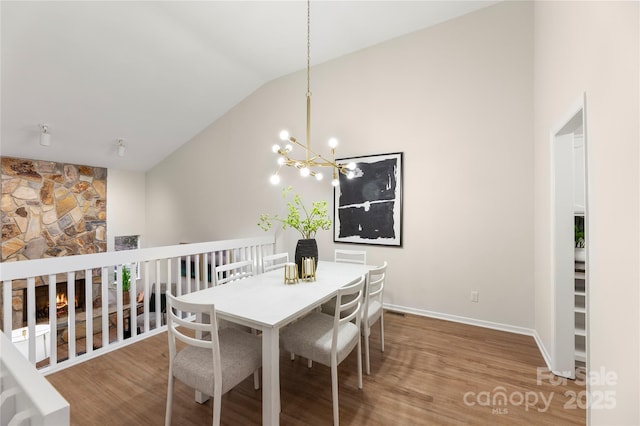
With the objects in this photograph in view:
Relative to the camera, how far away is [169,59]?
3.69 m

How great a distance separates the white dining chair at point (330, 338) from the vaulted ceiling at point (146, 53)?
3.06m

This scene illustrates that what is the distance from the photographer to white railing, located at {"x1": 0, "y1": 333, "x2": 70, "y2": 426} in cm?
61

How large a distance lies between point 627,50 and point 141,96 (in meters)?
4.77

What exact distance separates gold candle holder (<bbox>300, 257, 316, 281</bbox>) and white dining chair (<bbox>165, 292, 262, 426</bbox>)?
26.7 inches

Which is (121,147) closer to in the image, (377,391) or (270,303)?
(270,303)

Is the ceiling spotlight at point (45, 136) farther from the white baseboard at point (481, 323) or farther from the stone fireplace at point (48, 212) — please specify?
the white baseboard at point (481, 323)

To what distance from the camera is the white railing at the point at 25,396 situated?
0.61m

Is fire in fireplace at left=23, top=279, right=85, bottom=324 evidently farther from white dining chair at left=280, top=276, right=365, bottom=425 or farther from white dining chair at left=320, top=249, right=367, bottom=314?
white dining chair at left=280, top=276, right=365, bottom=425

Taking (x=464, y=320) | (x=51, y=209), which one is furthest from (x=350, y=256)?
(x=51, y=209)

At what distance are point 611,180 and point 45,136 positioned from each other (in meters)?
5.42

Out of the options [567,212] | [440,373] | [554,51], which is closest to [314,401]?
[440,373]

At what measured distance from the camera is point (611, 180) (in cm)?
133

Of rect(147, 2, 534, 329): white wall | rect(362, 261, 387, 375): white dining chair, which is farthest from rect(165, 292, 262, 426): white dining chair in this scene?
rect(147, 2, 534, 329): white wall

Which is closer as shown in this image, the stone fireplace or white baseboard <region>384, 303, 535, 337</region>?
white baseboard <region>384, 303, 535, 337</region>
